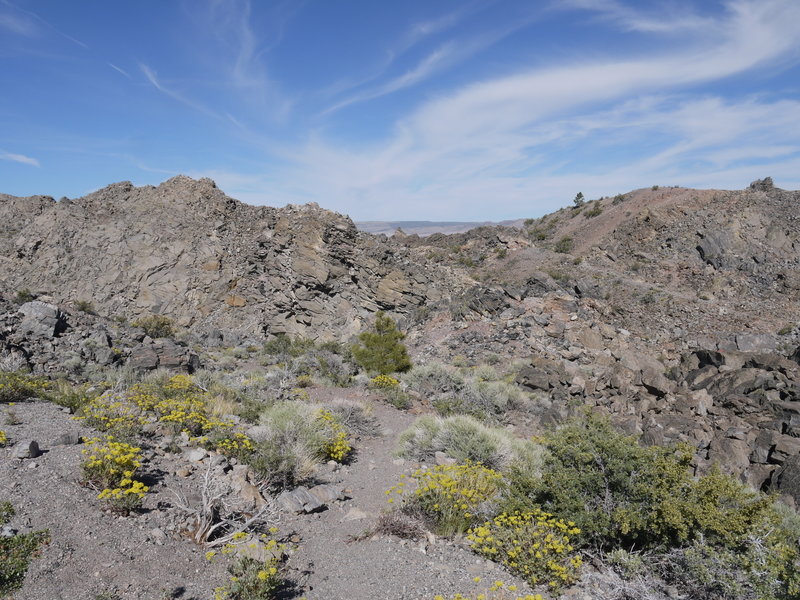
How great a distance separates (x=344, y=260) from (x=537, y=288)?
9.67 meters

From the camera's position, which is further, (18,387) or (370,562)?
(18,387)

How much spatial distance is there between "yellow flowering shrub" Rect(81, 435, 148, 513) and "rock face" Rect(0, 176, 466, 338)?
15938 millimetres

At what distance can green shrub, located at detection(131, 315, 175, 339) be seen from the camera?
1769cm

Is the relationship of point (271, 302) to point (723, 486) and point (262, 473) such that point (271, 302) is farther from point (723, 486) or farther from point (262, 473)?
point (723, 486)

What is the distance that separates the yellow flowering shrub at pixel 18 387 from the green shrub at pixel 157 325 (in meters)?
7.88

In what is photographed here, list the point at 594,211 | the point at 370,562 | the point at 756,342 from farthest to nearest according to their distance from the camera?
the point at 594,211 → the point at 756,342 → the point at 370,562

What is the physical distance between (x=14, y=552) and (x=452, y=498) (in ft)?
13.4

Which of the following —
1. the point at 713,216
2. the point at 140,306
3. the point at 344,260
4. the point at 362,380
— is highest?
the point at 713,216

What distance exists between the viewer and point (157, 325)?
18656mm

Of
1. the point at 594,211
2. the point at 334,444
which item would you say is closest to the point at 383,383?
the point at 334,444

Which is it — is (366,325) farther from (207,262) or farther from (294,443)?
(294,443)

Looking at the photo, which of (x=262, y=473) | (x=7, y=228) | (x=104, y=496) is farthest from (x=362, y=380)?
(x=7, y=228)

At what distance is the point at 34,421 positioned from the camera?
7191 millimetres

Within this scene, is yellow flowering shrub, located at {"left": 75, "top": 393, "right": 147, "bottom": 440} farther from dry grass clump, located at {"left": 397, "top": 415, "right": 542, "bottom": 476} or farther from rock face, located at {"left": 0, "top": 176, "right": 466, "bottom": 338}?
rock face, located at {"left": 0, "top": 176, "right": 466, "bottom": 338}
